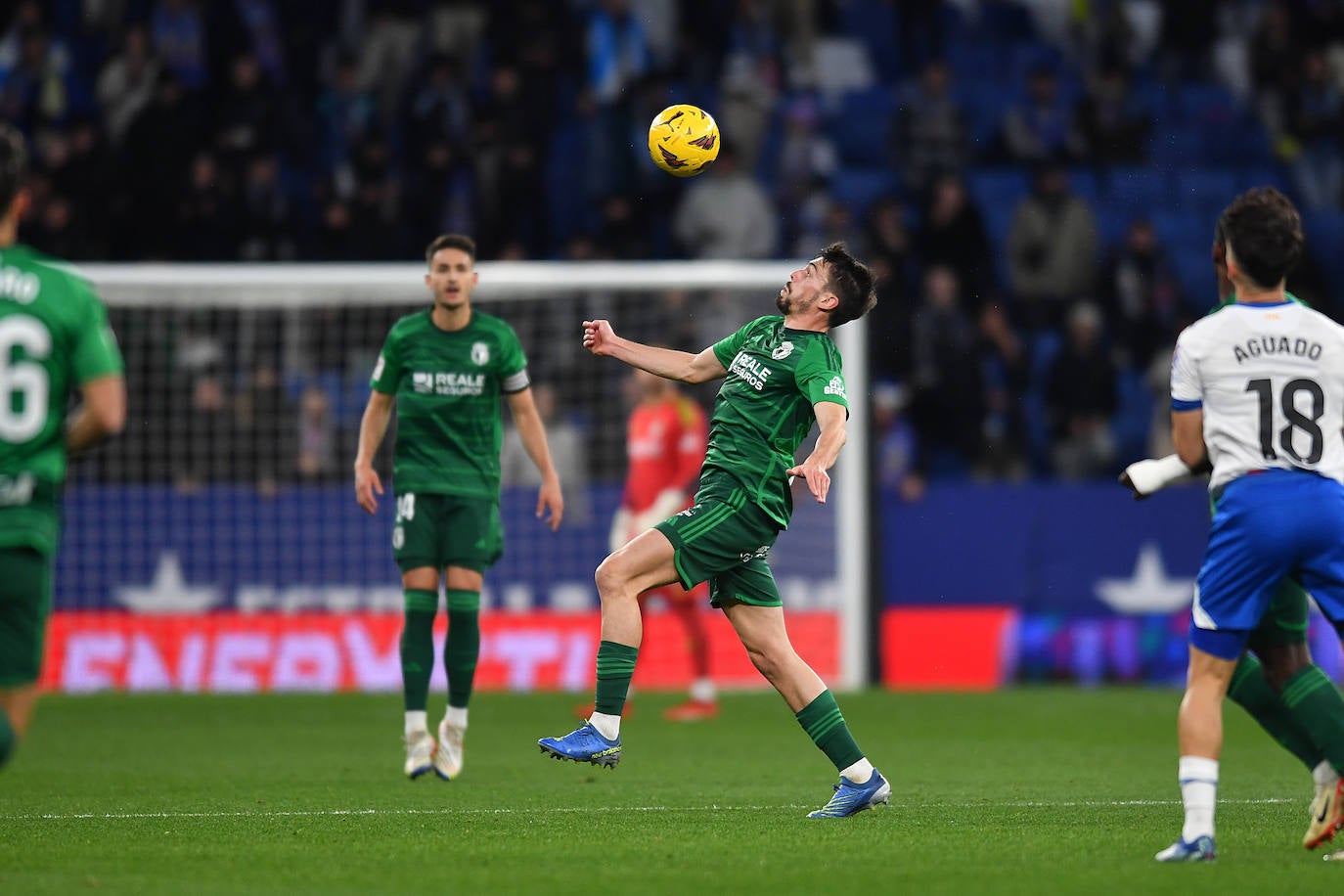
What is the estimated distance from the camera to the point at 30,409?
5375 millimetres

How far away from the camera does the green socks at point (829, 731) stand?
741 cm

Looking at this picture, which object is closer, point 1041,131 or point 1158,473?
point 1158,473

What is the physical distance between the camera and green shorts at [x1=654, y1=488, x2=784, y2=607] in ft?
23.9

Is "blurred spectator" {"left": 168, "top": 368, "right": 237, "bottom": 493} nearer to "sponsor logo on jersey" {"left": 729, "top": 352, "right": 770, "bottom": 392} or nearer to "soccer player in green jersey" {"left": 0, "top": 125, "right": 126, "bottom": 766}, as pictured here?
"sponsor logo on jersey" {"left": 729, "top": 352, "right": 770, "bottom": 392}

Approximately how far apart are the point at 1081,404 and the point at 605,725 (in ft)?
35.9

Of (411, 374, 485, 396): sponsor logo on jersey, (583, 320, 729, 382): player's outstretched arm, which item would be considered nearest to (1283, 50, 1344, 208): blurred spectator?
(411, 374, 485, 396): sponsor logo on jersey

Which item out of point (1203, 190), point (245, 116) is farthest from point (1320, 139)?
point (245, 116)

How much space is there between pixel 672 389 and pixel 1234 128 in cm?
1050

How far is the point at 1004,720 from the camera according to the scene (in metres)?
12.8

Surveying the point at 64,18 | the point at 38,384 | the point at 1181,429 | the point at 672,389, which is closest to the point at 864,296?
the point at 1181,429

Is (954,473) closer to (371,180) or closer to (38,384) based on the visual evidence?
(371,180)

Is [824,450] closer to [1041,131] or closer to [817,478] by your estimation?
[817,478]

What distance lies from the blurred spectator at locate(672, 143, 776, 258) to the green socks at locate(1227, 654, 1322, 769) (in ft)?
39.4

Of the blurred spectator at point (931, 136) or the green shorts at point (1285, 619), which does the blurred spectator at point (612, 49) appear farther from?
the green shorts at point (1285, 619)
